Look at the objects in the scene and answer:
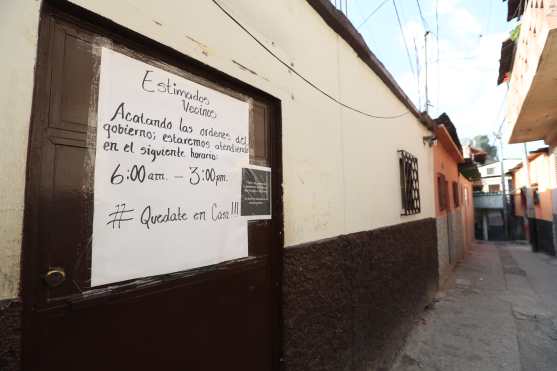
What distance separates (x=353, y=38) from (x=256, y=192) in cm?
214

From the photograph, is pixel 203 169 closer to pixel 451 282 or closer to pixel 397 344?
pixel 397 344

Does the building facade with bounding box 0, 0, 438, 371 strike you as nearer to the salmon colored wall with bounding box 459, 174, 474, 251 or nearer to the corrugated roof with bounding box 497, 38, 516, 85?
the corrugated roof with bounding box 497, 38, 516, 85

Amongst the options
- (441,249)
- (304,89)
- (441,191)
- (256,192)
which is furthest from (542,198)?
(256,192)

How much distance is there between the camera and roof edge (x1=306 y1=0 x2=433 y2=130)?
8.24ft

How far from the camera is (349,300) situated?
255 centimetres

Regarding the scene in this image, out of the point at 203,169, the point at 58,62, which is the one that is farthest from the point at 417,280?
the point at 58,62

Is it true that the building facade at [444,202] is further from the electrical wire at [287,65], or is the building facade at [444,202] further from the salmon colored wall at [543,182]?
the salmon colored wall at [543,182]

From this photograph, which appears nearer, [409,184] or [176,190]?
[176,190]

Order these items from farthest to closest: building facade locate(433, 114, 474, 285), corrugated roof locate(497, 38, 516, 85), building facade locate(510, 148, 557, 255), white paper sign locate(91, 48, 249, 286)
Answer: corrugated roof locate(497, 38, 516, 85) → building facade locate(510, 148, 557, 255) → building facade locate(433, 114, 474, 285) → white paper sign locate(91, 48, 249, 286)

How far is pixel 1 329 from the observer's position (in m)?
0.83

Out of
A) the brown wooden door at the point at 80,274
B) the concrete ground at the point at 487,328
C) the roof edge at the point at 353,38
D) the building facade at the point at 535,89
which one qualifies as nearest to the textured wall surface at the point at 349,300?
the concrete ground at the point at 487,328

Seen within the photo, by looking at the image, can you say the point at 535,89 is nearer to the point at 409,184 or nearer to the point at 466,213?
the point at 409,184

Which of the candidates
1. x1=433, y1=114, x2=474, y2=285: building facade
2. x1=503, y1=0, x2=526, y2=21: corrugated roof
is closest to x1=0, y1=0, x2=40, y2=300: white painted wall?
x1=433, y1=114, x2=474, y2=285: building facade

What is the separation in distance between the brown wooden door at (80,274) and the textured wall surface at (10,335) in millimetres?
53
